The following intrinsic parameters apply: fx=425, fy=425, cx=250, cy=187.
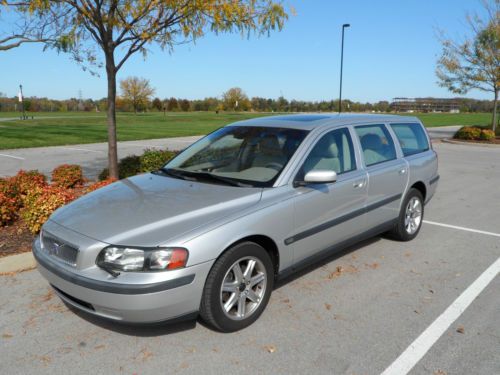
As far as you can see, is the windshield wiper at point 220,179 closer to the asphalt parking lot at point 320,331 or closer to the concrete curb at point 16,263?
the asphalt parking lot at point 320,331

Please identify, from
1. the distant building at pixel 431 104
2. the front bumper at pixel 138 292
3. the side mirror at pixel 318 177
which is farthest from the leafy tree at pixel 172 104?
the front bumper at pixel 138 292

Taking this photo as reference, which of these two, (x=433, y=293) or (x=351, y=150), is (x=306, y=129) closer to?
(x=351, y=150)

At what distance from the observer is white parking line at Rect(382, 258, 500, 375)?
2.82m

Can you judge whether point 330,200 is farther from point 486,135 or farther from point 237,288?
point 486,135

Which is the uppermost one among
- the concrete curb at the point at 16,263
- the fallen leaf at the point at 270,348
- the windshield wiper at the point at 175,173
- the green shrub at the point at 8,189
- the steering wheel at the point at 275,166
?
the steering wheel at the point at 275,166

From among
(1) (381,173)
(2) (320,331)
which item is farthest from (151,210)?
(1) (381,173)

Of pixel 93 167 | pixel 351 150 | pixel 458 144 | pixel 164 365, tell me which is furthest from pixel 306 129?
pixel 458 144

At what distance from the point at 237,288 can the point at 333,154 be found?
5.60ft

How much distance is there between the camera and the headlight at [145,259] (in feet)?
9.04

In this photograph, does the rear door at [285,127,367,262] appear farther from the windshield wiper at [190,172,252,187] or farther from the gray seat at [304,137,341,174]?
the windshield wiper at [190,172,252,187]

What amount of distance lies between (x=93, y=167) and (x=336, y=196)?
30.3 ft

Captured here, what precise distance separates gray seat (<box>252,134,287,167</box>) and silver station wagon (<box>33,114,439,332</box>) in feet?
0.04

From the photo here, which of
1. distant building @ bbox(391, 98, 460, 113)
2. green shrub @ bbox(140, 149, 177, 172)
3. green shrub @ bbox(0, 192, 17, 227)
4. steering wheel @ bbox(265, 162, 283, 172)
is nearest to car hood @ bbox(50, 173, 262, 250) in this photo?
steering wheel @ bbox(265, 162, 283, 172)

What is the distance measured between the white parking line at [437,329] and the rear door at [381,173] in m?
1.12
